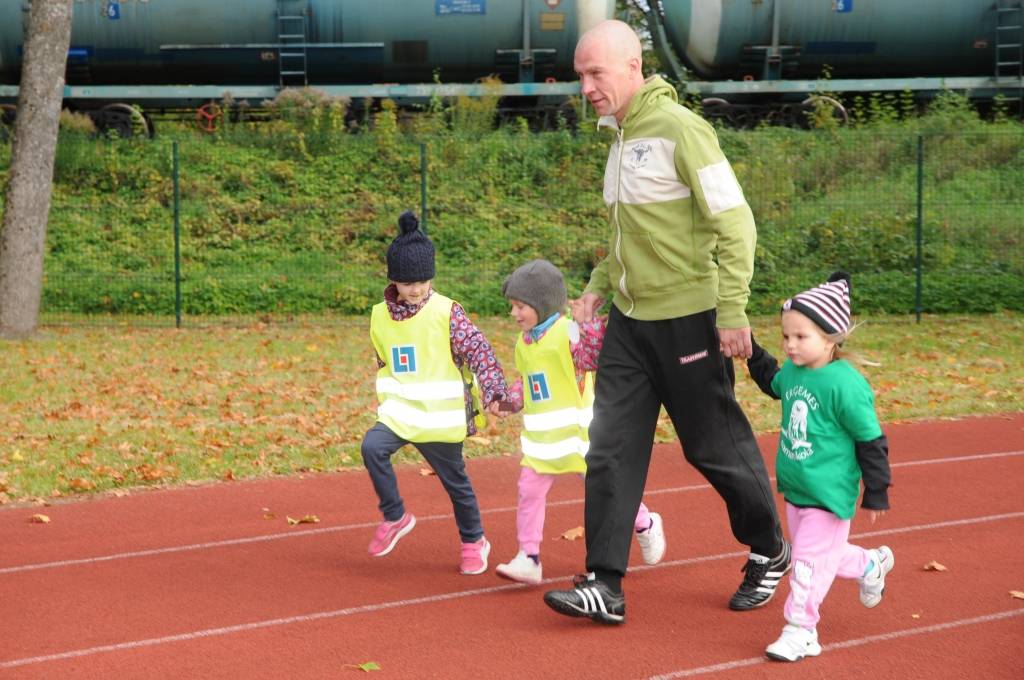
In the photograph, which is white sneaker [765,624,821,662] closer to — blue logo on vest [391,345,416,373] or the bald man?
the bald man

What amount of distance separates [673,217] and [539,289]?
889mm

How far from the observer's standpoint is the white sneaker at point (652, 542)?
578cm

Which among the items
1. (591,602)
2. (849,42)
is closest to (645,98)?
(591,602)

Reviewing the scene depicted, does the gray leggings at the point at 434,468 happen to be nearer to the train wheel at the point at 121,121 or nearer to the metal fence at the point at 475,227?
the metal fence at the point at 475,227

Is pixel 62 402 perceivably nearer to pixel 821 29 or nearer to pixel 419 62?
pixel 419 62

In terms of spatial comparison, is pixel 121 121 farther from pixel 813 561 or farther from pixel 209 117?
pixel 813 561

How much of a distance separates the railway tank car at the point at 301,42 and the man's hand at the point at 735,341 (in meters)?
17.9

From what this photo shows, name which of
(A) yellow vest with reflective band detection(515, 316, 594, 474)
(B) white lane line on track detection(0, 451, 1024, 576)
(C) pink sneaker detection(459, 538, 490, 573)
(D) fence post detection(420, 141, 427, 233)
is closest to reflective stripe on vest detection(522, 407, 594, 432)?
(A) yellow vest with reflective band detection(515, 316, 594, 474)

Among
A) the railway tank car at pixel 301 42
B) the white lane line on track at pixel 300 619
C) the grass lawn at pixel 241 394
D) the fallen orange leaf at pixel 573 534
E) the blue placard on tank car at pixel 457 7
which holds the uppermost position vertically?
the blue placard on tank car at pixel 457 7

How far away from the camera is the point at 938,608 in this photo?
528 centimetres

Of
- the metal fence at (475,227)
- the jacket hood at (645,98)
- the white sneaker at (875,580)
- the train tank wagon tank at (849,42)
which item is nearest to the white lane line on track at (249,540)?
the white sneaker at (875,580)

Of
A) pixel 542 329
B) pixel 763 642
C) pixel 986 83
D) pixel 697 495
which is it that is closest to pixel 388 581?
pixel 542 329

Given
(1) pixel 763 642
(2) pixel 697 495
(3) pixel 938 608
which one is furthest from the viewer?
(2) pixel 697 495

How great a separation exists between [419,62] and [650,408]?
1853cm
